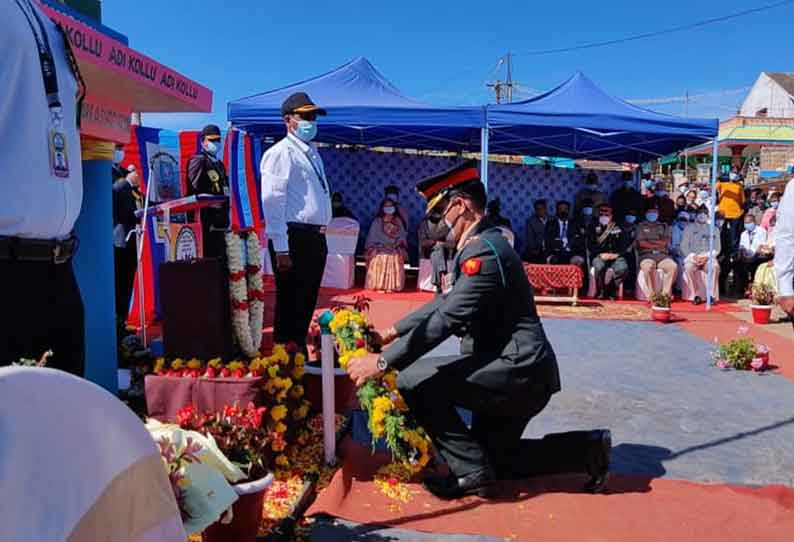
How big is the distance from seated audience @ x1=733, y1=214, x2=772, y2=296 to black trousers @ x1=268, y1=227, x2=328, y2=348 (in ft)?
29.7

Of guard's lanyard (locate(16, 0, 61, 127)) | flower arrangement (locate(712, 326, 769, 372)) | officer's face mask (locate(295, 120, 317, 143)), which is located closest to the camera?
guard's lanyard (locate(16, 0, 61, 127))

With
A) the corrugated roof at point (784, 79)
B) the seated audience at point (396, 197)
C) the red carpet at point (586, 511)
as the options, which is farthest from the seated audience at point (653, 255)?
the corrugated roof at point (784, 79)

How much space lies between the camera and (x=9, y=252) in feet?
5.89

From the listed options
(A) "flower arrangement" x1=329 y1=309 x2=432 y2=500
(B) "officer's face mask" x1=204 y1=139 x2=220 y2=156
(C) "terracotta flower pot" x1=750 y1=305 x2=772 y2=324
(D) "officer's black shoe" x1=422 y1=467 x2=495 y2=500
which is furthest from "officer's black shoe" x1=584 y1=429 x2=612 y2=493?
(C) "terracotta flower pot" x1=750 y1=305 x2=772 y2=324

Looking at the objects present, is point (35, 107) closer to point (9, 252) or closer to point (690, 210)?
point (9, 252)

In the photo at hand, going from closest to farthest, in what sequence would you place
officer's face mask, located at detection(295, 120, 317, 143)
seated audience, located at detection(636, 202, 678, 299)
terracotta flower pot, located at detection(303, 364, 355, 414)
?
terracotta flower pot, located at detection(303, 364, 355, 414) → officer's face mask, located at detection(295, 120, 317, 143) → seated audience, located at detection(636, 202, 678, 299)

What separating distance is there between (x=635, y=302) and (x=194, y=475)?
9.11m

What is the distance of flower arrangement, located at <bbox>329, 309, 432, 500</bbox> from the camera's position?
129 inches

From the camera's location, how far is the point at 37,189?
1.84m

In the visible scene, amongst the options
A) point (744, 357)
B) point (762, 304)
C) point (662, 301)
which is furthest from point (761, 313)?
point (744, 357)

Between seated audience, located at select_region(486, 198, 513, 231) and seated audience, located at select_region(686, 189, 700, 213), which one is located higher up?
seated audience, located at select_region(686, 189, 700, 213)

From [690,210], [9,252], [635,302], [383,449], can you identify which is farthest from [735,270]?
[9,252]

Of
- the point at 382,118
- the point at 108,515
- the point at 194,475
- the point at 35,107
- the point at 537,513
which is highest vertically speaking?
the point at 382,118

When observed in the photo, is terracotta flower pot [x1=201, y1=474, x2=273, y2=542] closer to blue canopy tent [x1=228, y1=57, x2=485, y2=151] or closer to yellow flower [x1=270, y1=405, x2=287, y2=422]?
yellow flower [x1=270, y1=405, x2=287, y2=422]
